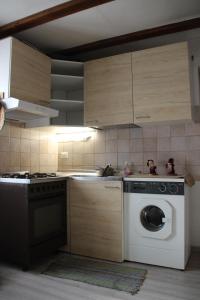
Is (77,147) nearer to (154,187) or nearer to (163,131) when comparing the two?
(163,131)

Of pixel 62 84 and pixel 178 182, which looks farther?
pixel 62 84

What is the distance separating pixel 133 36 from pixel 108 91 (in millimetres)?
614

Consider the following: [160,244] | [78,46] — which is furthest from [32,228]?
[78,46]

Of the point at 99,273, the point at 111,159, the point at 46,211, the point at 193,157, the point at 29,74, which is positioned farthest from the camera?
the point at 111,159

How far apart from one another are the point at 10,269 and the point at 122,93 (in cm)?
195

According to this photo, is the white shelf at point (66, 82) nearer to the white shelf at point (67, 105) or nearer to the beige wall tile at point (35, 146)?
the white shelf at point (67, 105)

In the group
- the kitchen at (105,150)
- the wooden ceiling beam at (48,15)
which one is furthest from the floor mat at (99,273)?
the wooden ceiling beam at (48,15)

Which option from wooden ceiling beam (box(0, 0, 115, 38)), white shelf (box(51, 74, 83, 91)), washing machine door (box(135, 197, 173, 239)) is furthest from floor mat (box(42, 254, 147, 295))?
wooden ceiling beam (box(0, 0, 115, 38))

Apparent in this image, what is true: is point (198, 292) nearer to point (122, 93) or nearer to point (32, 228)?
point (32, 228)

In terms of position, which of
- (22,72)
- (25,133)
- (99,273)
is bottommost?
(99,273)

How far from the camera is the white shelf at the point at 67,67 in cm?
278

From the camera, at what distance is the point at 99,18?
2289 mm


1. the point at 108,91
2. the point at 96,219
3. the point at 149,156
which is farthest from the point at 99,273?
the point at 108,91

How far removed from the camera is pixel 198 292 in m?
1.74
